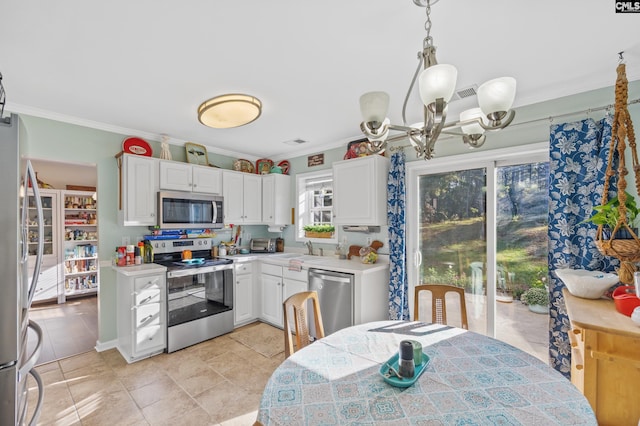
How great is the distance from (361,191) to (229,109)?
1.64 metres

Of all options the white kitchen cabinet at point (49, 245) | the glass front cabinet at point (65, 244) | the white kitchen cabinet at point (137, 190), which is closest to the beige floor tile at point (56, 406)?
the white kitchen cabinet at point (137, 190)

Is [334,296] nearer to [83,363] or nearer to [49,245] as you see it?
[83,363]

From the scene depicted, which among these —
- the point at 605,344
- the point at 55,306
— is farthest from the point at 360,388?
the point at 55,306

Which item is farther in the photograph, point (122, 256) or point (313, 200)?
point (313, 200)

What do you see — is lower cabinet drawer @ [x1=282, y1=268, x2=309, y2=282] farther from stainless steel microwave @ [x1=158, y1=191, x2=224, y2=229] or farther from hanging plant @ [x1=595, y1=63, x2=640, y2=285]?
hanging plant @ [x1=595, y1=63, x2=640, y2=285]

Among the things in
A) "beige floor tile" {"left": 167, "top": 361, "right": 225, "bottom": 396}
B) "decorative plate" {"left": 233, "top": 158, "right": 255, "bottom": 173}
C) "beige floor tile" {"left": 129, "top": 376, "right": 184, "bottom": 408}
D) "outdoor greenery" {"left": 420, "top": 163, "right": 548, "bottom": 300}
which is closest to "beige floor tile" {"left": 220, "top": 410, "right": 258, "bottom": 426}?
"beige floor tile" {"left": 167, "top": 361, "right": 225, "bottom": 396}

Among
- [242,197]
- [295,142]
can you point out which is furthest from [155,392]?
[295,142]

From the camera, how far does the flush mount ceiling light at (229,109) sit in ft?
8.02

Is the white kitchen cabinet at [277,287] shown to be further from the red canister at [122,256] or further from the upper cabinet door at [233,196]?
the red canister at [122,256]

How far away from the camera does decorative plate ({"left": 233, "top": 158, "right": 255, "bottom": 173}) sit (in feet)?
14.4

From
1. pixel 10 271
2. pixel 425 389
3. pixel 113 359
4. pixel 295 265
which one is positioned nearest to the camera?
pixel 10 271

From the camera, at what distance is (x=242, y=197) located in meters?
4.26

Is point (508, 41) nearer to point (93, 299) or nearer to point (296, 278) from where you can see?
point (296, 278)

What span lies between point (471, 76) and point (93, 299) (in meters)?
6.59
